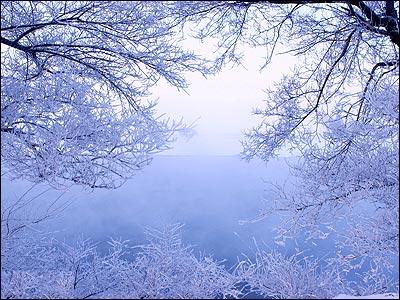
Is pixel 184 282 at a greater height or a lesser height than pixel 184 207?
greater

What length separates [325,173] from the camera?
6.01 metres

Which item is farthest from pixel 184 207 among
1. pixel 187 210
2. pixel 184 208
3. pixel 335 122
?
pixel 335 122

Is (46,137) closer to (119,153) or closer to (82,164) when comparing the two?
(82,164)

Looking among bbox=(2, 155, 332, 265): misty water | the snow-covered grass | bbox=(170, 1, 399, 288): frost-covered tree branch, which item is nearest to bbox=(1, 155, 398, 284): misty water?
bbox=(2, 155, 332, 265): misty water

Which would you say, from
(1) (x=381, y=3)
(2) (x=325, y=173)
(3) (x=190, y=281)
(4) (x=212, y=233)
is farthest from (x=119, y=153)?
(4) (x=212, y=233)

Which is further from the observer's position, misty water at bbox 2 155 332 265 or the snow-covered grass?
misty water at bbox 2 155 332 265

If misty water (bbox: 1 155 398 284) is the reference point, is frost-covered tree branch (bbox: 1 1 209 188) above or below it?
above

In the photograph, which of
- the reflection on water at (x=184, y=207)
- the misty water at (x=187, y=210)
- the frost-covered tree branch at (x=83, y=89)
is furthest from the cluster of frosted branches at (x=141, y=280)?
the misty water at (x=187, y=210)

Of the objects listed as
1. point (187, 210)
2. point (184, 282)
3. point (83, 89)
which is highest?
point (83, 89)

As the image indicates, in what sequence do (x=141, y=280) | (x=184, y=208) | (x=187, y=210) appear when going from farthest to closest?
(x=184, y=208) → (x=187, y=210) → (x=141, y=280)

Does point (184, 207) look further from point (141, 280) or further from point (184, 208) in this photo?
point (141, 280)

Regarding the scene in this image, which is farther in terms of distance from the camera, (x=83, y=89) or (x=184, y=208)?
(x=184, y=208)

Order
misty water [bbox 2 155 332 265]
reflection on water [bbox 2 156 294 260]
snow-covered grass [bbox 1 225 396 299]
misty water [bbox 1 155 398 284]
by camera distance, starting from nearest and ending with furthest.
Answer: snow-covered grass [bbox 1 225 396 299] → misty water [bbox 1 155 398 284] → misty water [bbox 2 155 332 265] → reflection on water [bbox 2 156 294 260]

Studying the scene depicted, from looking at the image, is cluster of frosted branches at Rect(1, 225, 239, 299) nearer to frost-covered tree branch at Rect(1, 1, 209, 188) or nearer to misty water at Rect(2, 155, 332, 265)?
frost-covered tree branch at Rect(1, 1, 209, 188)
